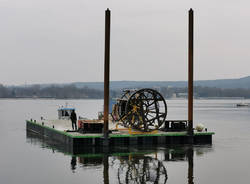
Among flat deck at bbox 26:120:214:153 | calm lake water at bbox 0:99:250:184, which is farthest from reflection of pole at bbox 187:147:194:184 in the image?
flat deck at bbox 26:120:214:153

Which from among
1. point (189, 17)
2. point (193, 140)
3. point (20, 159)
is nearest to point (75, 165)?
point (20, 159)

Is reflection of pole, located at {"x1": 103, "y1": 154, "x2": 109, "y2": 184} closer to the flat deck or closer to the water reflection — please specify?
the water reflection

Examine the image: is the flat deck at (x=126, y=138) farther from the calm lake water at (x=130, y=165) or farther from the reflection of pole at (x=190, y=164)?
the reflection of pole at (x=190, y=164)

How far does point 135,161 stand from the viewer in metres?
29.2

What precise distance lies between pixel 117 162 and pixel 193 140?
30.9 ft

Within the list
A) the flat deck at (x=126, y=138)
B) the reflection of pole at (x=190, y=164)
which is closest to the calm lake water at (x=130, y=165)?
Answer: the reflection of pole at (x=190, y=164)

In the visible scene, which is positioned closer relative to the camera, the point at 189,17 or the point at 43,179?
the point at 43,179

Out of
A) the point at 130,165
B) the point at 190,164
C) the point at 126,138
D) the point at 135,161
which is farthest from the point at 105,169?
the point at 126,138

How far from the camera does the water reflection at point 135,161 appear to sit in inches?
961

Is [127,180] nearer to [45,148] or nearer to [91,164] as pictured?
[91,164]

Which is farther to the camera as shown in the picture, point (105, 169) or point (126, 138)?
point (126, 138)

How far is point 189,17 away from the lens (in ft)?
115

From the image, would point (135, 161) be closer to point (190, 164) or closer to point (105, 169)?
point (105, 169)

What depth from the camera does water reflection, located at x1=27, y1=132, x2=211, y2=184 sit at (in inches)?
961
